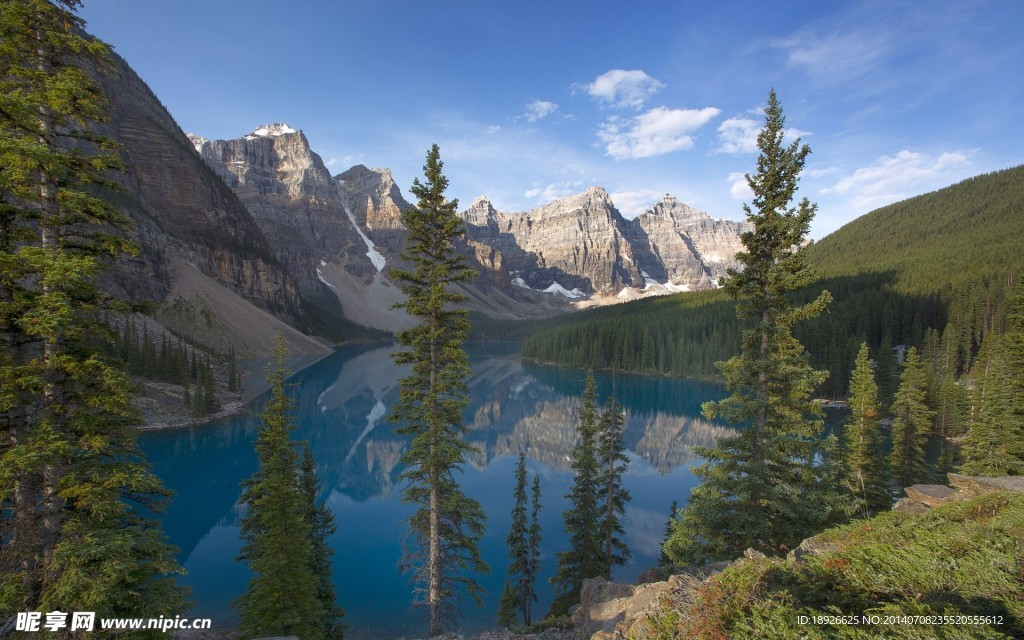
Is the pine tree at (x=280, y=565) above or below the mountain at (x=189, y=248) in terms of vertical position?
below

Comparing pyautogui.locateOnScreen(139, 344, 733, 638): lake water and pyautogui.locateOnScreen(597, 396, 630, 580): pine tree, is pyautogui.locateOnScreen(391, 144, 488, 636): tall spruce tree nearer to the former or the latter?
pyautogui.locateOnScreen(139, 344, 733, 638): lake water

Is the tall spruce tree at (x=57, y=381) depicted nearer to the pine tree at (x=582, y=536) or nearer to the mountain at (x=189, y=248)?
the pine tree at (x=582, y=536)

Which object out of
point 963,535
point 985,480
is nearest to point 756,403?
point 963,535

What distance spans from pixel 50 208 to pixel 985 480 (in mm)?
25258

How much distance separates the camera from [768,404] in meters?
12.9

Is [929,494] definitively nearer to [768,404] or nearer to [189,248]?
[768,404]

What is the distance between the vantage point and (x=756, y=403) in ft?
42.2

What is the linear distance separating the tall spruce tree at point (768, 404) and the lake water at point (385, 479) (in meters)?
13.6

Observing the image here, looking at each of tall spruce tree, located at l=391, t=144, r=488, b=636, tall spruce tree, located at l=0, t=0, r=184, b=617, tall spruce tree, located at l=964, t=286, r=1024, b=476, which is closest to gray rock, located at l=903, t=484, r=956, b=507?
tall spruce tree, located at l=964, t=286, r=1024, b=476

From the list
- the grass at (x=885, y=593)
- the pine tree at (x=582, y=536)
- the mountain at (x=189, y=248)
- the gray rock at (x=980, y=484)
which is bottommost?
the pine tree at (x=582, y=536)

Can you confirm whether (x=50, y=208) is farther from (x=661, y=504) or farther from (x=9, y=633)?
(x=661, y=504)

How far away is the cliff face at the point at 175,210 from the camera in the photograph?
4702 inches

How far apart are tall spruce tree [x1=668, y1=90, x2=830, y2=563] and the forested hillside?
54.0 m

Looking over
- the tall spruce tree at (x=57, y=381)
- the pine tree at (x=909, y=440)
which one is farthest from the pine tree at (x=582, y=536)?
the pine tree at (x=909, y=440)
